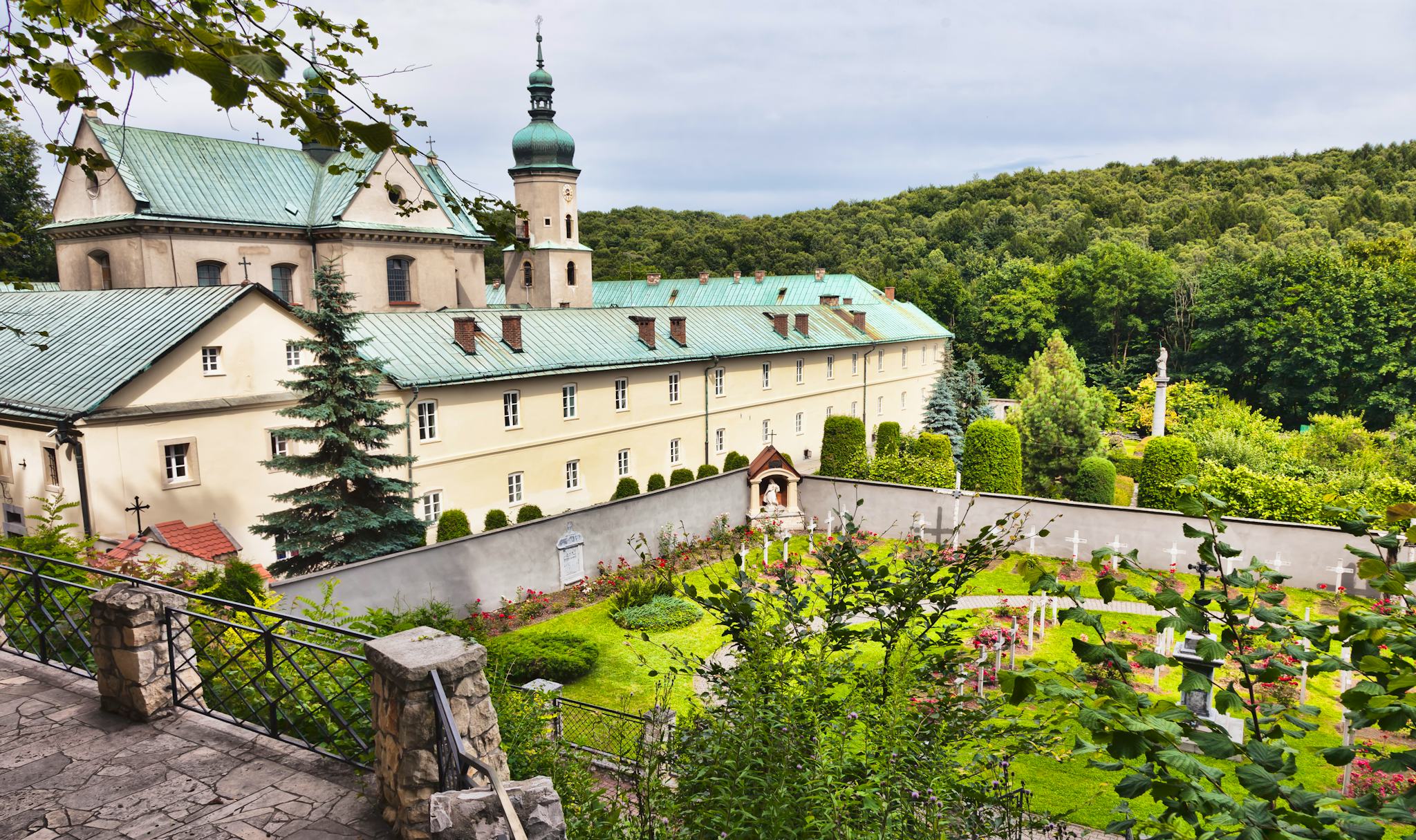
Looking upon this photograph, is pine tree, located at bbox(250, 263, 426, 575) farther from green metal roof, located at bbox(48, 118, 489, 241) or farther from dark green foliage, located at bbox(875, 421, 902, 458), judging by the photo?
dark green foliage, located at bbox(875, 421, 902, 458)

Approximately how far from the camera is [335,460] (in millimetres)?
17000

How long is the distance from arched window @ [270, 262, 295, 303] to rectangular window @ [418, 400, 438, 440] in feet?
38.2

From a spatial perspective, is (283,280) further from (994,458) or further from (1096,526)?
(1096,526)

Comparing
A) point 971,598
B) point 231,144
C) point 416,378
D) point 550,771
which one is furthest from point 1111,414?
point 550,771

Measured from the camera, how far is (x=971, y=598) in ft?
64.7

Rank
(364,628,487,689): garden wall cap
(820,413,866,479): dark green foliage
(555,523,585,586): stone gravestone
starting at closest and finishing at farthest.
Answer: (364,628,487,689): garden wall cap < (555,523,585,586): stone gravestone < (820,413,866,479): dark green foliage

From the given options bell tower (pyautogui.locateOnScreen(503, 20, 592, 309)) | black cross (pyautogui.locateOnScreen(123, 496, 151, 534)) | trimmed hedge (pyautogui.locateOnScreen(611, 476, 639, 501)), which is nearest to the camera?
black cross (pyautogui.locateOnScreen(123, 496, 151, 534))

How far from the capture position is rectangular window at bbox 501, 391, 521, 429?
2362cm

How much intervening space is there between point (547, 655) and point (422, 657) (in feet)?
31.0

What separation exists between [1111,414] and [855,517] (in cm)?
2968

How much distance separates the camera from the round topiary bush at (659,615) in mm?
17734

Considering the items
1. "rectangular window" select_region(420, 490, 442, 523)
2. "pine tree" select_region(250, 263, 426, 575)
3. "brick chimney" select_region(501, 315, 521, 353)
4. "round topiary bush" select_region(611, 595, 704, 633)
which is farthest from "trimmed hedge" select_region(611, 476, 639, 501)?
"pine tree" select_region(250, 263, 426, 575)

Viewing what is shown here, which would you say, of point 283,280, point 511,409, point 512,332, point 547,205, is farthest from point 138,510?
point 547,205

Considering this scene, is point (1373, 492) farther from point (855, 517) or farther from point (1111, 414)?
point (1111, 414)
